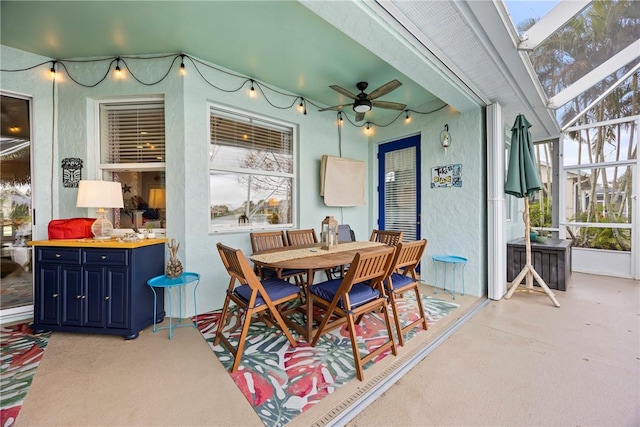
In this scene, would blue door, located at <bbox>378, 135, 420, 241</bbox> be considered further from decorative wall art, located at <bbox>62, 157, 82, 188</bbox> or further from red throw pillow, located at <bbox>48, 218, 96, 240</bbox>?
decorative wall art, located at <bbox>62, 157, 82, 188</bbox>

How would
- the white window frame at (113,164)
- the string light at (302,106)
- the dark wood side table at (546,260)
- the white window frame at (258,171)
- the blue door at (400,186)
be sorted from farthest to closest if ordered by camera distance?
the blue door at (400,186) → the string light at (302,106) → the dark wood side table at (546,260) → the white window frame at (258,171) → the white window frame at (113,164)

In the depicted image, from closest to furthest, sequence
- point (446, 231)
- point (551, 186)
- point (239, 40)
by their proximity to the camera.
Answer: point (239, 40), point (446, 231), point (551, 186)

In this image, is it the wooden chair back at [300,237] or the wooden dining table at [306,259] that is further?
the wooden chair back at [300,237]

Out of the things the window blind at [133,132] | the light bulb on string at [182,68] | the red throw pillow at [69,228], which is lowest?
the red throw pillow at [69,228]

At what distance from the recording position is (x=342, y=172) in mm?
4246

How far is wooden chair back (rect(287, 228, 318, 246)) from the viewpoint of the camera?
3.29 m

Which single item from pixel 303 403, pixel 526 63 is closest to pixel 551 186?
pixel 526 63

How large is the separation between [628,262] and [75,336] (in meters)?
7.56

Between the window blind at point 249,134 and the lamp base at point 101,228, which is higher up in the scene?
the window blind at point 249,134

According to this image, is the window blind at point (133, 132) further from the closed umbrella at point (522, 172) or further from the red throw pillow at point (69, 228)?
the closed umbrella at point (522, 172)

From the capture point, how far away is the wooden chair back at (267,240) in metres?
2.99

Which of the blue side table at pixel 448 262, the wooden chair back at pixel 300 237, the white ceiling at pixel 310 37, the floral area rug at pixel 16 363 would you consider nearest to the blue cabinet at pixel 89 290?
the floral area rug at pixel 16 363

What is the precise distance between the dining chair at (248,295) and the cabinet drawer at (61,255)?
4.76 feet

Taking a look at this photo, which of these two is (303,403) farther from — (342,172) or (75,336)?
(342,172)
